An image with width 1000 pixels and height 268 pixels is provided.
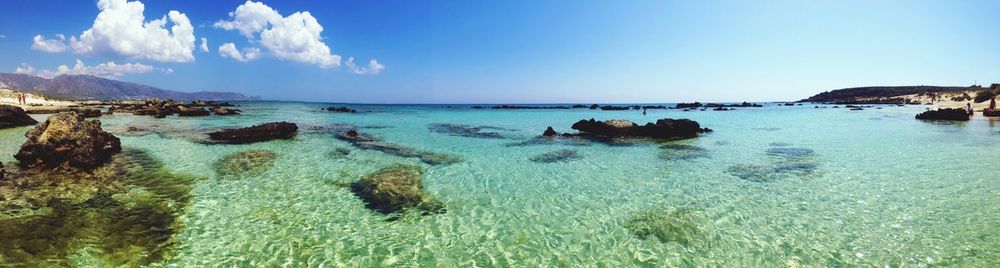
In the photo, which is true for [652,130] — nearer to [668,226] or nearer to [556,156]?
[556,156]

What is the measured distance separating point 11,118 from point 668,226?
43.7 meters

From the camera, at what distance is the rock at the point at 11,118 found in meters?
28.5

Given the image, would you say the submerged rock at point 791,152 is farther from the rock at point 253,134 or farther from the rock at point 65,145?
the rock at point 65,145

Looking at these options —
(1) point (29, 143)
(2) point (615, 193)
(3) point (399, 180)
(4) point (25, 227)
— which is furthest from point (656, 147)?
(1) point (29, 143)

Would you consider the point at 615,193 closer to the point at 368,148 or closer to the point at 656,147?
the point at 656,147

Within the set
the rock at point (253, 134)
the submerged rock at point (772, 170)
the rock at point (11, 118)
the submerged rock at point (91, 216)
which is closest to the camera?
the submerged rock at point (91, 216)

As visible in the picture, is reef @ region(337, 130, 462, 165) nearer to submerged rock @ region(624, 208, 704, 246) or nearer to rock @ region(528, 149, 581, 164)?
rock @ region(528, 149, 581, 164)

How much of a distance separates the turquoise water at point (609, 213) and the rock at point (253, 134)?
5199 mm

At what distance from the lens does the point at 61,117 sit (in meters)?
15.9

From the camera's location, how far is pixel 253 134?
23.7m

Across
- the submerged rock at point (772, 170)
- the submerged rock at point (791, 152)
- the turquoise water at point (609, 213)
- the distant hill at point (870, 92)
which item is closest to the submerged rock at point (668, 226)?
the turquoise water at point (609, 213)

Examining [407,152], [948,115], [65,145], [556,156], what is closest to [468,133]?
[407,152]

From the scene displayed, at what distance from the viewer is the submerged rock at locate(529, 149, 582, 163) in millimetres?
17311

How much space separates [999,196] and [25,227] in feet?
71.8
